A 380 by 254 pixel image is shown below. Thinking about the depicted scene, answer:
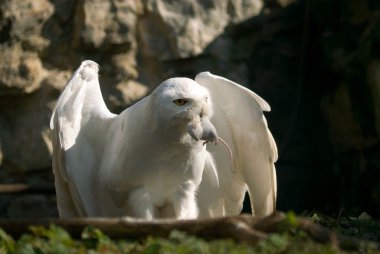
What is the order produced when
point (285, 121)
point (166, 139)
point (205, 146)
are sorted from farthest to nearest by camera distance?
point (285, 121) < point (205, 146) < point (166, 139)

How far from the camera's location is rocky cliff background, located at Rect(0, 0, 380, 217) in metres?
10.8

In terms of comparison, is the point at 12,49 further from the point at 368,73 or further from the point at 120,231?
the point at 120,231

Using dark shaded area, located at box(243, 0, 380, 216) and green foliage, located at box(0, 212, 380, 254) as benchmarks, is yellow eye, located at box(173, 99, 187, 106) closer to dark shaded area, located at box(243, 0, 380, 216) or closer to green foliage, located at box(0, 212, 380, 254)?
green foliage, located at box(0, 212, 380, 254)

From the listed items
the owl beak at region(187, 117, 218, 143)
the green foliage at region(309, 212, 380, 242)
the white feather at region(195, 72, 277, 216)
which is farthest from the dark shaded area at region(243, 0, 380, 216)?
the owl beak at region(187, 117, 218, 143)

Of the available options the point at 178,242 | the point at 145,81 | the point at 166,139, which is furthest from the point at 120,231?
the point at 145,81

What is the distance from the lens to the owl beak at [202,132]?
21.9 feet

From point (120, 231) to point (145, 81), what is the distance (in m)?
5.53

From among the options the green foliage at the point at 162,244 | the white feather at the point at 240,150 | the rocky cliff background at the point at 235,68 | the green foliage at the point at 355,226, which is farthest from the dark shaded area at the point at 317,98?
the green foliage at the point at 162,244

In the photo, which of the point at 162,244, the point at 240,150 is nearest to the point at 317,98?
the point at 240,150

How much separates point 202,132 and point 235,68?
4.57 metres

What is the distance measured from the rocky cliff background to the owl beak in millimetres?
3988

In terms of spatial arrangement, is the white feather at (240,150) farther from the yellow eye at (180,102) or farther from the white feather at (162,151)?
the yellow eye at (180,102)

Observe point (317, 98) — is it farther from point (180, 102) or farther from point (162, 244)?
point (162, 244)

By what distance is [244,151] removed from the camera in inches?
290
